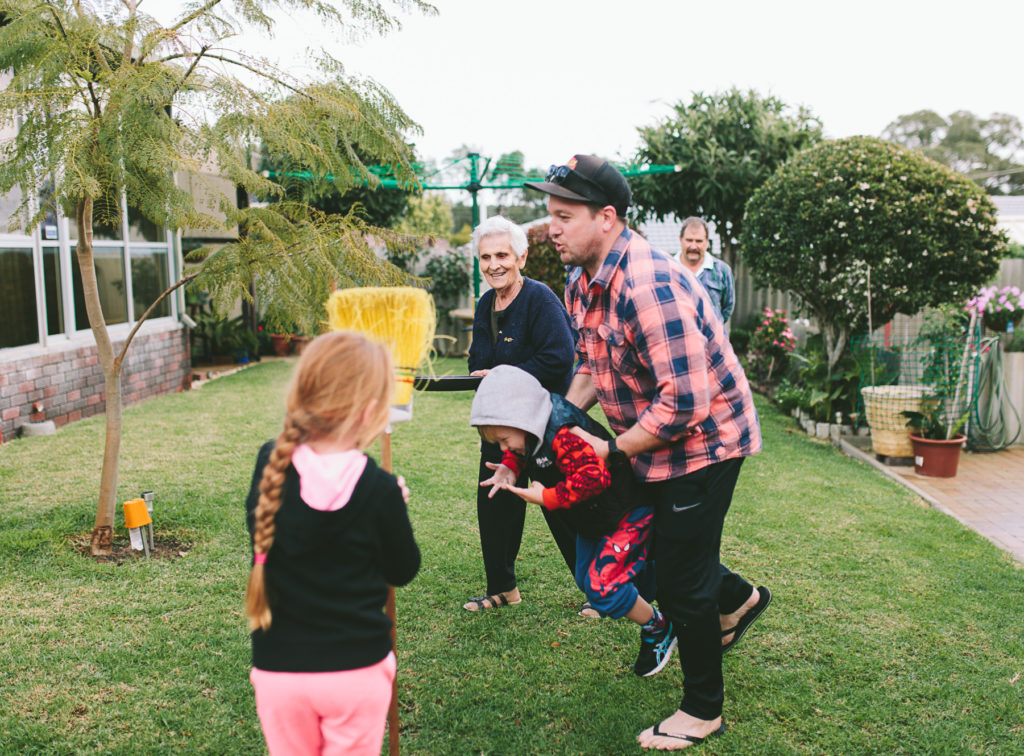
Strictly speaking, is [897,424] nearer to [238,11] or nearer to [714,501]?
[714,501]

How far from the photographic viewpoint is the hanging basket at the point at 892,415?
685 cm

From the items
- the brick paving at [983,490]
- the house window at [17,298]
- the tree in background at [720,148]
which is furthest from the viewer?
the tree in background at [720,148]

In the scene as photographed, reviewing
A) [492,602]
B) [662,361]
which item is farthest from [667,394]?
[492,602]

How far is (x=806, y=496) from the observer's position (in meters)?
5.76

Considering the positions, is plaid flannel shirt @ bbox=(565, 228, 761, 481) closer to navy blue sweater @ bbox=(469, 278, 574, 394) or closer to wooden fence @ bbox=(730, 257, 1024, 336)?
navy blue sweater @ bbox=(469, 278, 574, 394)

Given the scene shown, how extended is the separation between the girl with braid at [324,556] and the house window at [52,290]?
7603 millimetres

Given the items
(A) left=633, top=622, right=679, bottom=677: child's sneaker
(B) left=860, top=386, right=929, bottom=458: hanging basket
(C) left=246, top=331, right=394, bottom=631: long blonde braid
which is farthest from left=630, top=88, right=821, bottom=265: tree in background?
(C) left=246, top=331, right=394, bottom=631: long blonde braid

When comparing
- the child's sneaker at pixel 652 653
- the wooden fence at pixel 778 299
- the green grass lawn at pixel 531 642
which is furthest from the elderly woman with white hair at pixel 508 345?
the wooden fence at pixel 778 299

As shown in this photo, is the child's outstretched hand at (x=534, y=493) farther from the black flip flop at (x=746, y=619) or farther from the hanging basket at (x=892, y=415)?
the hanging basket at (x=892, y=415)

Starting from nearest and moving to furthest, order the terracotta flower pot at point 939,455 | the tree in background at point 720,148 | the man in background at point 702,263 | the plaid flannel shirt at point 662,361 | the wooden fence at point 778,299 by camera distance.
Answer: the plaid flannel shirt at point 662,361
the man in background at point 702,263
the terracotta flower pot at point 939,455
the wooden fence at point 778,299
the tree in background at point 720,148

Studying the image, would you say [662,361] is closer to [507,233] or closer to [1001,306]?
[507,233]

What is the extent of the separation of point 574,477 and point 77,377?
7.61m

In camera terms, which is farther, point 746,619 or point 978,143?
point 978,143

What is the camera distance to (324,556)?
69.7 inches
